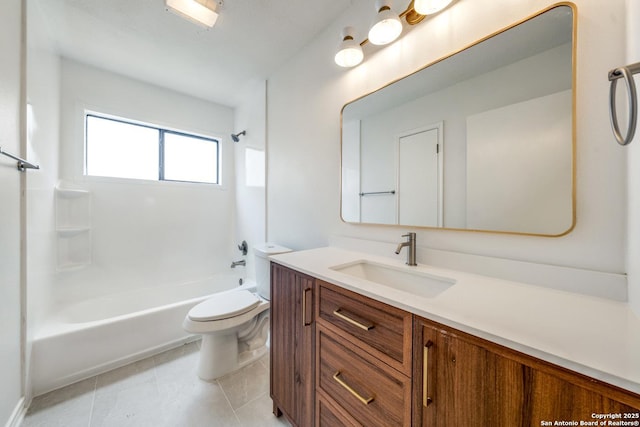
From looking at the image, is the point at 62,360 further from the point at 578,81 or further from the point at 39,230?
the point at 578,81

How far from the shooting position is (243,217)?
2.83 metres

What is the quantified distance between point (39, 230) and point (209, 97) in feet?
6.55

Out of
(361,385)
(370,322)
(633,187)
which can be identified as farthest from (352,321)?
(633,187)

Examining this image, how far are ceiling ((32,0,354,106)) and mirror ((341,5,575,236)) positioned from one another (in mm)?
849

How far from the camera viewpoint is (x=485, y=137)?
96cm

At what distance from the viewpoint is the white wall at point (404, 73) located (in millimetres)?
713

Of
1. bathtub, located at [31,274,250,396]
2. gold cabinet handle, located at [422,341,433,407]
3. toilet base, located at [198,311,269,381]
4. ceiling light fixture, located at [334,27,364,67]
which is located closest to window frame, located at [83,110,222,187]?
bathtub, located at [31,274,250,396]

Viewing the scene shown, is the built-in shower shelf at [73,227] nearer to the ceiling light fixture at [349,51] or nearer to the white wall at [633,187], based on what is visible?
the ceiling light fixture at [349,51]

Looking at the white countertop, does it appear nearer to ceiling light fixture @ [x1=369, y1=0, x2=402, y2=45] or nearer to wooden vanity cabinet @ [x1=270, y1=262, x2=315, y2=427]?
wooden vanity cabinet @ [x1=270, y1=262, x2=315, y2=427]

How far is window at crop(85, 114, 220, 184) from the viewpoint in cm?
225

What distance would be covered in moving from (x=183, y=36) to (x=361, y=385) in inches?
97.3

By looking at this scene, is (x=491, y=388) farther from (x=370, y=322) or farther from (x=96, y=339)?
(x=96, y=339)

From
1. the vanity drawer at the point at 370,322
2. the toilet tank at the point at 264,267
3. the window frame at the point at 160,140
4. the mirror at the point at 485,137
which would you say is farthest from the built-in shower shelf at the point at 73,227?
the mirror at the point at 485,137

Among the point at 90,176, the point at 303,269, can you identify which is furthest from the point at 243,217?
the point at 303,269
